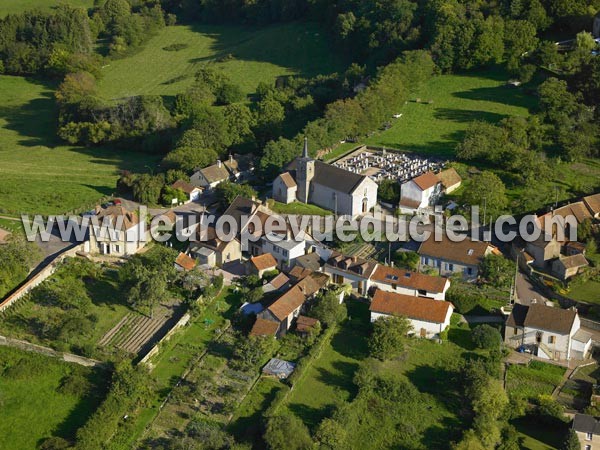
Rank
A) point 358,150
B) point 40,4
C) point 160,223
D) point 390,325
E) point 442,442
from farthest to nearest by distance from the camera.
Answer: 1. point 40,4
2. point 358,150
3. point 160,223
4. point 390,325
5. point 442,442

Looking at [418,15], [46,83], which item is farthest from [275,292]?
[46,83]

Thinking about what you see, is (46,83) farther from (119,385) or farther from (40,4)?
(119,385)

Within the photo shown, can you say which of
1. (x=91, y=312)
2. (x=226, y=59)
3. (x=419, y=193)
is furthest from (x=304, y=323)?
(x=226, y=59)

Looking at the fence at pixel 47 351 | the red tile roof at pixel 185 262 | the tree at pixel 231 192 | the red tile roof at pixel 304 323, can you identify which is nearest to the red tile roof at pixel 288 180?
the tree at pixel 231 192

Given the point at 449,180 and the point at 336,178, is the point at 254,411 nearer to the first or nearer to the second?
the point at 336,178

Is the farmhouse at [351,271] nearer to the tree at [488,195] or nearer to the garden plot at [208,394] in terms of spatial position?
the garden plot at [208,394]

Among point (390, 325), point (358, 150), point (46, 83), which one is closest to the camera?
point (390, 325)

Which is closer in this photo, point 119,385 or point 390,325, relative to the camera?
point 119,385
